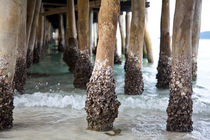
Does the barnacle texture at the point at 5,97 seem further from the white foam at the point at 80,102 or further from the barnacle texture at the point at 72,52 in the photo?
the barnacle texture at the point at 72,52

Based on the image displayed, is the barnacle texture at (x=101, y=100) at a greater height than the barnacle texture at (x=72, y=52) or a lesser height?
lesser

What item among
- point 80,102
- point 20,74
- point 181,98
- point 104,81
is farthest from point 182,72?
point 20,74

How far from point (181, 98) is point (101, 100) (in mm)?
1167

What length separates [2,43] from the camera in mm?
3988

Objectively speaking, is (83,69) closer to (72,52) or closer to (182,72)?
(72,52)

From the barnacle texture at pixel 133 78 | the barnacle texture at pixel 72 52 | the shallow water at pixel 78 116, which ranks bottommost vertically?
the shallow water at pixel 78 116

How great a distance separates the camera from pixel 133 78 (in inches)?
283

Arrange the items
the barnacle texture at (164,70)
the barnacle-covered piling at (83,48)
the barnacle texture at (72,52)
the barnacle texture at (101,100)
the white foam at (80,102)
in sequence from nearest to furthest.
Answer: the barnacle texture at (101,100) < the white foam at (80,102) < the barnacle-covered piling at (83,48) < the barnacle texture at (164,70) < the barnacle texture at (72,52)

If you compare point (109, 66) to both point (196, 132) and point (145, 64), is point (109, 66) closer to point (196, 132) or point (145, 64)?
point (196, 132)

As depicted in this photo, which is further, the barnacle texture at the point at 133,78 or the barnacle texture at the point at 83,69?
the barnacle texture at the point at 83,69

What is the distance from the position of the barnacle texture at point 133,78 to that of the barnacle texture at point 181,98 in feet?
8.94

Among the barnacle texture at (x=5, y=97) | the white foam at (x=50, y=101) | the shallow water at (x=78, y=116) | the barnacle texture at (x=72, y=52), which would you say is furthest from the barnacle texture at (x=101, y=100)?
the barnacle texture at (x=72, y=52)

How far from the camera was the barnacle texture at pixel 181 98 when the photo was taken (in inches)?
170

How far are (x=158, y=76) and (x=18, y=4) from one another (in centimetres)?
520
